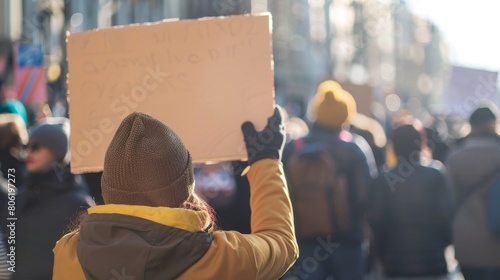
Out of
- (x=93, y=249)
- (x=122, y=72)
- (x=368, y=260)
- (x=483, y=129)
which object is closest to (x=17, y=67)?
(x=368, y=260)

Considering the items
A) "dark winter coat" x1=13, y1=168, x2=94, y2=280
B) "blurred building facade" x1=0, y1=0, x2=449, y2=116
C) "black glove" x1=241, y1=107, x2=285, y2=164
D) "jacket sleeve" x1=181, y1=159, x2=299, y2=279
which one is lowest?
"blurred building facade" x1=0, y1=0, x2=449, y2=116

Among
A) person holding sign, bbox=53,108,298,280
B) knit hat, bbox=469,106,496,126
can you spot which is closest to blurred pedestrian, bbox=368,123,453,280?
knit hat, bbox=469,106,496,126

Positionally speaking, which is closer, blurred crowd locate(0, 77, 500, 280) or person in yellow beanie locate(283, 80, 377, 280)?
blurred crowd locate(0, 77, 500, 280)

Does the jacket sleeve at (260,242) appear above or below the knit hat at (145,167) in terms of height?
below

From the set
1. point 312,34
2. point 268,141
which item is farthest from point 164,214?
point 312,34

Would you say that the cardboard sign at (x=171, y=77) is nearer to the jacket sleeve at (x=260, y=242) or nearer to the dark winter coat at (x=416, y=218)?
the jacket sleeve at (x=260, y=242)

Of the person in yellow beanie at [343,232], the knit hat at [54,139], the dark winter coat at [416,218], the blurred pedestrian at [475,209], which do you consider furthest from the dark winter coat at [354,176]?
the knit hat at [54,139]

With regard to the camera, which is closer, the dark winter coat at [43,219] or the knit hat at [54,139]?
the dark winter coat at [43,219]

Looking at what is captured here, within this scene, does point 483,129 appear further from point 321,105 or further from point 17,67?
point 17,67

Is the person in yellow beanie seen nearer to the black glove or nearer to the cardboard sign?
the cardboard sign

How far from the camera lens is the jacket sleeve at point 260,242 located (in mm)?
2504

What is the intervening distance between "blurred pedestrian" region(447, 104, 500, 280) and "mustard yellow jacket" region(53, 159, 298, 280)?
361 centimetres

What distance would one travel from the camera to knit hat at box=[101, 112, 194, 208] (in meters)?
2.52

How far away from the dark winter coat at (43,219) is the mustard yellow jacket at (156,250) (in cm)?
192
